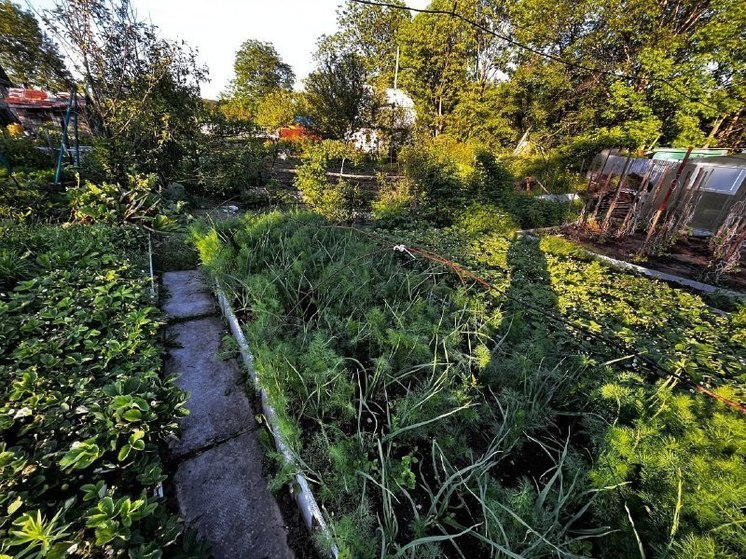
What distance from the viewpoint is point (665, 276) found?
13.6ft

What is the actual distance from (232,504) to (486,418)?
142 centimetres

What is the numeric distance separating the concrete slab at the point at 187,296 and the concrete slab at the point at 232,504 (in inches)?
63.3

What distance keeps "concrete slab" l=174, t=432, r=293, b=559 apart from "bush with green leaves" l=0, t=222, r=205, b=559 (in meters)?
0.16

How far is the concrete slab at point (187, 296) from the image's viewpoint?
2859mm

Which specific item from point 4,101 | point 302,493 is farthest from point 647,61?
point 4,101

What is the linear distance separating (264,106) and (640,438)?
1536 centimetres

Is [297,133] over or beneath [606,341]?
over

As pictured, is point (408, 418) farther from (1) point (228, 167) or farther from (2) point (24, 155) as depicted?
(2) point (24, 155)

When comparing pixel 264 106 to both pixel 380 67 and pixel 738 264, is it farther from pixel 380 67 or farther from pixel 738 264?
pixel 738 264

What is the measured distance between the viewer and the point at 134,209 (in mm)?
4277

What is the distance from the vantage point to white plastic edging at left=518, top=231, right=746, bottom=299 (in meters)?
3.72

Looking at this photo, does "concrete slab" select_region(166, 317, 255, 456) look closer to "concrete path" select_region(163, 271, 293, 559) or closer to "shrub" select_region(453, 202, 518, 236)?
"concrete path" select_region(163, 271, 293, 559)

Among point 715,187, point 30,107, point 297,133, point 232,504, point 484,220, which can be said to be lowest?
point 232,504

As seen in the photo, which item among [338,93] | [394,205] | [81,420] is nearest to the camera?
[81,420]
